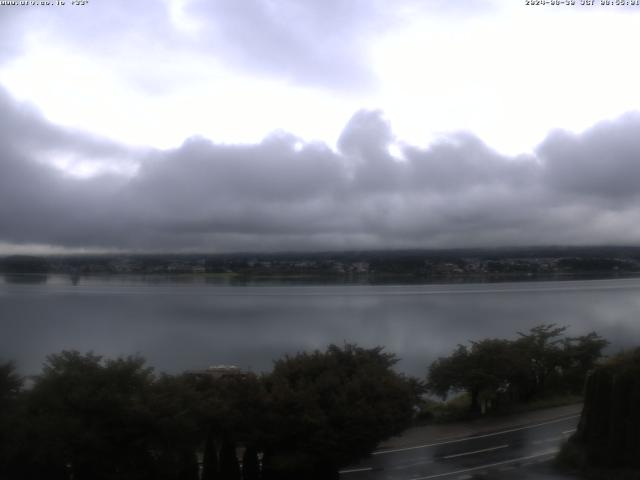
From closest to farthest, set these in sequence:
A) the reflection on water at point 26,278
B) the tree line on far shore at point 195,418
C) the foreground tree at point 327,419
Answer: the tree line on far shore at point 195,418, the foreground tree at point 327,419, the reflection on water at point 26,278

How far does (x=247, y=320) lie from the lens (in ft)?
131

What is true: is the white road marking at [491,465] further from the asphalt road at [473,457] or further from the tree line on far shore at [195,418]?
the tree line on far shore at [195,418]

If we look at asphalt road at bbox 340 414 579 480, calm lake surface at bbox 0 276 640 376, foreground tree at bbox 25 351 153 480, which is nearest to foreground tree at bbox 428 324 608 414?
asphalt road at bbox 340 414 579 480

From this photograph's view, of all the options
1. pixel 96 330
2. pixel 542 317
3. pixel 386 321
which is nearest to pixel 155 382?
pixel 96 330

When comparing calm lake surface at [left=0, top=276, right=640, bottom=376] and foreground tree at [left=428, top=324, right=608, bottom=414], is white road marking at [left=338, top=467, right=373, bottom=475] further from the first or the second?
foreground tree at [left=428, top=324, right=608, bottom=414]

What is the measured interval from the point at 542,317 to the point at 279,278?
2017 centimetres

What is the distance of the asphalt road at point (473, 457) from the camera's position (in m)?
13.7

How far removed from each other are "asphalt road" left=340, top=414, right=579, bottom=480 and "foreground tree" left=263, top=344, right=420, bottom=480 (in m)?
1.43

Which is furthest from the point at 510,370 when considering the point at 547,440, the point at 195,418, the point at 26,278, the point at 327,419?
the point at 26,278

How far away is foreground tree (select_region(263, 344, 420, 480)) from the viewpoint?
12180mm

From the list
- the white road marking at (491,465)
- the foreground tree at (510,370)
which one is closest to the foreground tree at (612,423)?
the white road marking at (491,465)

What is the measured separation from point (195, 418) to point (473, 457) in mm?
7198

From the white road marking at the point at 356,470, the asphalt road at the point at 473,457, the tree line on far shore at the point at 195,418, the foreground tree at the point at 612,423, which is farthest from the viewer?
the white road marking at the point at 356,470

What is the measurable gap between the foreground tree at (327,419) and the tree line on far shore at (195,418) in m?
0.02
